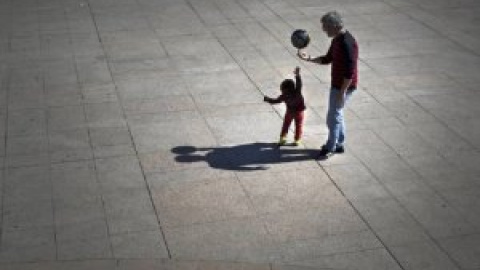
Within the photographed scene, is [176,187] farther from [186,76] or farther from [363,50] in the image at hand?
[363,50]

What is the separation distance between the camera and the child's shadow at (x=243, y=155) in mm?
8438

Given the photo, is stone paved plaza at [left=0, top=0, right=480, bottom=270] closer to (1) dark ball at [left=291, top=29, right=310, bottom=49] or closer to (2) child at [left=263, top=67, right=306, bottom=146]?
(2) child at [left=263, top=67, right=306, bottom=146]

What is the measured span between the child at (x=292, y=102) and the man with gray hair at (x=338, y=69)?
0.42 meters

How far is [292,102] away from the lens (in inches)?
336

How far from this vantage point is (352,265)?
254 inches

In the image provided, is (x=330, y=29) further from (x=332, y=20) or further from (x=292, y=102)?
(x=292, y=102)

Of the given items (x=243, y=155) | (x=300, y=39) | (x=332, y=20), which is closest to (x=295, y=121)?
(x=243, y=155)

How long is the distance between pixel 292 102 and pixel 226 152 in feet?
3.88

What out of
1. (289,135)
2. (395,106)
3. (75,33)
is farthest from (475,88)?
(75,33)

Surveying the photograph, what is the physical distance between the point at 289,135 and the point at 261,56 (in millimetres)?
3446

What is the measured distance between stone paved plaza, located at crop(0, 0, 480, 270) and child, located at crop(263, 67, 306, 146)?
0.26 m

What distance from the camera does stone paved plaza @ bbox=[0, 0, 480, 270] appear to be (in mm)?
6758

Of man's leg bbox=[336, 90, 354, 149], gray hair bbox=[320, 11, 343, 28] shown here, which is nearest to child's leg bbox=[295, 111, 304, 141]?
man's leg bbox=[336, 90, 354, 149]

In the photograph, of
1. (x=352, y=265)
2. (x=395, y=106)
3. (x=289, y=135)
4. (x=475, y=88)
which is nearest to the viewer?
(x=352, y=265)
